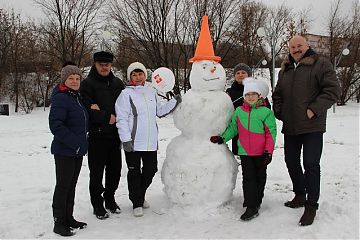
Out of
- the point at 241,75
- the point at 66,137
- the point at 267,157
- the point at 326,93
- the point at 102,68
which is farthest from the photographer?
the point at 241,75

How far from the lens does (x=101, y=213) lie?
383 cm

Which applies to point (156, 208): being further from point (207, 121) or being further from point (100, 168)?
point (207, 121)

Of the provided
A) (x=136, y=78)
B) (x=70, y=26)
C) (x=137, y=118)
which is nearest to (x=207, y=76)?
(x=136, y=78)

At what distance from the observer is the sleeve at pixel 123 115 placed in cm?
362

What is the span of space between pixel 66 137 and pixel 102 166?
0.77m

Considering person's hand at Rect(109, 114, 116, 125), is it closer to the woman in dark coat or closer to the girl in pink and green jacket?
the woman in dark coat

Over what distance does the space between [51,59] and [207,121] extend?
21.4 meters

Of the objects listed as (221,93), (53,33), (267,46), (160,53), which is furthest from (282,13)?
(221,93)

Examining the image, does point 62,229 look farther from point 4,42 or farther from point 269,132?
point 4,42

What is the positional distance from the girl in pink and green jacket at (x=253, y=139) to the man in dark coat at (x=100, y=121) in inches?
52.6

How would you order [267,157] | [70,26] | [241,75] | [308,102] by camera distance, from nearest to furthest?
1. [308,102]
2. [267,157]
3. [241,75]
4. [70,26]

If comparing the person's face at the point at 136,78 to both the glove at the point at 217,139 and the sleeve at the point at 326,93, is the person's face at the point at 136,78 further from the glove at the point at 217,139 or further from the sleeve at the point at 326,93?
the sleeve at the point at 326,93

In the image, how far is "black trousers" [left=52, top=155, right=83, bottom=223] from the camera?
3.29m

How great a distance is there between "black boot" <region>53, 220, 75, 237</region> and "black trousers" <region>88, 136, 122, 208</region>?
0.53 meters
